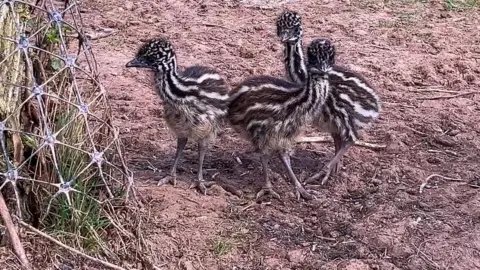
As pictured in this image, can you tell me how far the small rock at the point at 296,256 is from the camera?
5.54 metres

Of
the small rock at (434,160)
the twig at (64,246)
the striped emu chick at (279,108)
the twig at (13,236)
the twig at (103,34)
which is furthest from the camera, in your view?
the twig at (103,34)

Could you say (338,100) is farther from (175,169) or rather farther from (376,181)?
(175,169)

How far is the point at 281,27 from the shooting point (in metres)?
6.77

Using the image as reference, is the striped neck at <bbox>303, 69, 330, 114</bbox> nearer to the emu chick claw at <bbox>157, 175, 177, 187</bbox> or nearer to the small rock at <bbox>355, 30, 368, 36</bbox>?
the emu chick claw at <bbox>157, 175, 177, 187</bbox>

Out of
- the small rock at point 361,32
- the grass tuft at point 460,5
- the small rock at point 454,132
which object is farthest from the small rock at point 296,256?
the grass tuft at point 460,5

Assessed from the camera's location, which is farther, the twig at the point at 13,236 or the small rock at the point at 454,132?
the small rock at the point at 454,132

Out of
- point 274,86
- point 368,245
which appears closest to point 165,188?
point 274,86

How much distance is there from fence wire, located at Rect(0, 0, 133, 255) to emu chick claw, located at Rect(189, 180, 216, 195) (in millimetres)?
904

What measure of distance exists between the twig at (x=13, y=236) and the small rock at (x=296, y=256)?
165 cm

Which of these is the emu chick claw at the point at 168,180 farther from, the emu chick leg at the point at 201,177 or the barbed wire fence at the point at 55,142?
the barbed wire fence at the point at 55,142

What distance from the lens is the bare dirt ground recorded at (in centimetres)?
562

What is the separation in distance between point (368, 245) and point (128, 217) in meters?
1.57

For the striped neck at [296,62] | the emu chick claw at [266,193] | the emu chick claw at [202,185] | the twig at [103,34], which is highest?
the striped neck at [296,62]

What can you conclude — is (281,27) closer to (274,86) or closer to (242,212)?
(274,86)
